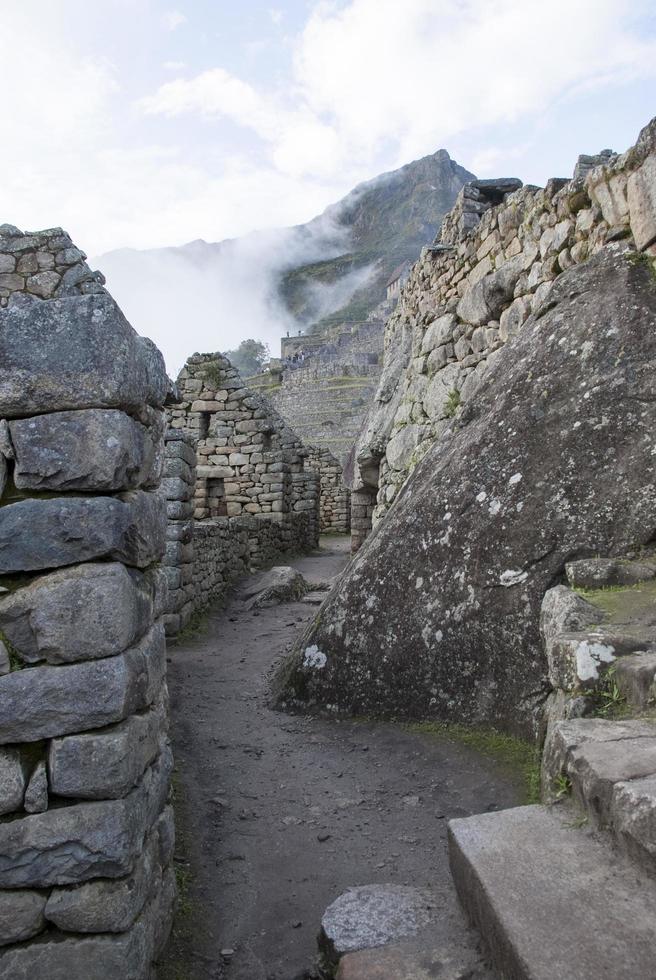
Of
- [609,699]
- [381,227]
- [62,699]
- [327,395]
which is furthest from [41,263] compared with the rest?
[381,227]

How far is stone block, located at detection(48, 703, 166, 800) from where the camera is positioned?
2.28 metres

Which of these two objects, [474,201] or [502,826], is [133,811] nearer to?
[502,826]

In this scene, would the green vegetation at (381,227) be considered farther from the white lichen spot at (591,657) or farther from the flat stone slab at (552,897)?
the flat stone slab at (552,897)

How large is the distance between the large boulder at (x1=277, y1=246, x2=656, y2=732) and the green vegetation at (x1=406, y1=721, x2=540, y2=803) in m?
0.09

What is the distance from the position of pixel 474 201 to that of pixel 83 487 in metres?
8.07

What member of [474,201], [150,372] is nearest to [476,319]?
[474,201]

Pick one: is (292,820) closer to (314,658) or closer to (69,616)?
(314,658)

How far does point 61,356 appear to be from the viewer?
2393 mm

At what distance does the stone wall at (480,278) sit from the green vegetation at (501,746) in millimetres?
2884

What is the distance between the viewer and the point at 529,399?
16.6 ft

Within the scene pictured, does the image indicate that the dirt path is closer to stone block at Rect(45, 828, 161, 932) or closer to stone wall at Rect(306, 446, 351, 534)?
stone block at Rect(45, 828, 161, 932)

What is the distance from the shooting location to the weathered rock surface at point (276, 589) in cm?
1027

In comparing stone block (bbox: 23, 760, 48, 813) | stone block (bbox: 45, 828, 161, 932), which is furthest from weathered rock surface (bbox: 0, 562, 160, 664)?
stone block (bbox: 45, 828, 161, 932)

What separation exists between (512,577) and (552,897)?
8.76 ft
